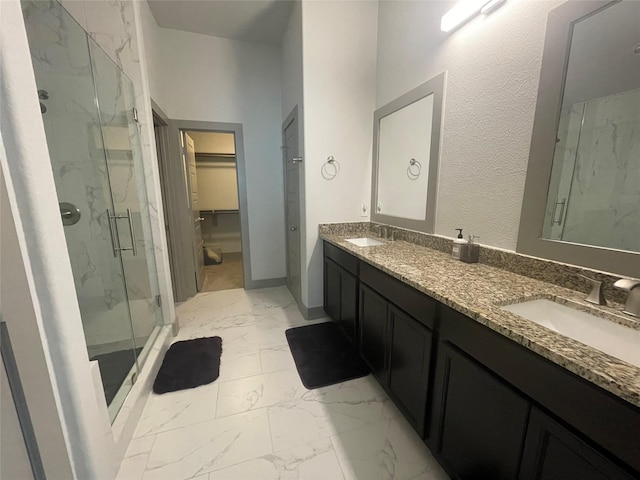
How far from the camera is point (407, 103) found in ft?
6.59

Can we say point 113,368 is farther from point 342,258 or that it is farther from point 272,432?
point 342,258

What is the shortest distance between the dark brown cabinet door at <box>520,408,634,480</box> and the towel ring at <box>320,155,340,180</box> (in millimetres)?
2053

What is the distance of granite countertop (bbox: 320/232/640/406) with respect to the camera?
0.60m

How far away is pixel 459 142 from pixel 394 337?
1.26m

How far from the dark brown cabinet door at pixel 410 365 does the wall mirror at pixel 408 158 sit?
34.1 inches

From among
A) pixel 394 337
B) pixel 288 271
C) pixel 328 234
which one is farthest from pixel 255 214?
pixel 394 337

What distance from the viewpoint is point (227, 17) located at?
2471mm

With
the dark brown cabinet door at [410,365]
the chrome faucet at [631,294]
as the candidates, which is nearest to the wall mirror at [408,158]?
the dark brown cabinet door at [410,365]

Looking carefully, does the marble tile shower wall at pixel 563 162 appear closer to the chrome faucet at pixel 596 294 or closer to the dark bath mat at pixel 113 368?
the chrome faucet at pixel 596 294

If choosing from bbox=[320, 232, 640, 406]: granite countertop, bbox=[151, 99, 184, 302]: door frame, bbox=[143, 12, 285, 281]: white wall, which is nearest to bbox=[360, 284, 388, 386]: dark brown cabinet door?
bbox=[320, 232, 640, 406]: granite countertop

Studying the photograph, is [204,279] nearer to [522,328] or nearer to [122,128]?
[122,128]

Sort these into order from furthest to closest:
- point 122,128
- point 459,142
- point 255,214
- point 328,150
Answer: point 255,214, point 328,150, point 122,128, point 459,142

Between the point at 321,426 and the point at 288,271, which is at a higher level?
the point at 288,271

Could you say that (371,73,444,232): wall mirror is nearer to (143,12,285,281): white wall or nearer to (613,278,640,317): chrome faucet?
(613,278,640,317): chrome faucet
